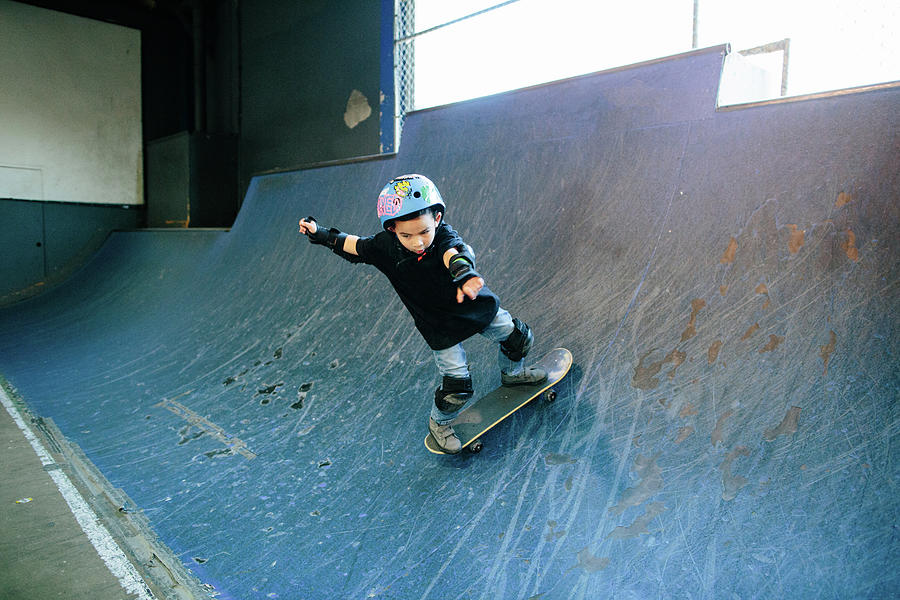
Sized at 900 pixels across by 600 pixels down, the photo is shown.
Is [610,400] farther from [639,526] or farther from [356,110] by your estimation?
[356,110]

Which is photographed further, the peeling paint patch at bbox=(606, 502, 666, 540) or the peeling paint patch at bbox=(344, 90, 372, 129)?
the peeling paint patch at bbox=(344, 90, 372, 129)

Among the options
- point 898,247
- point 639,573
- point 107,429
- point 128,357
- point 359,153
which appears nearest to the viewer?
point 639,573

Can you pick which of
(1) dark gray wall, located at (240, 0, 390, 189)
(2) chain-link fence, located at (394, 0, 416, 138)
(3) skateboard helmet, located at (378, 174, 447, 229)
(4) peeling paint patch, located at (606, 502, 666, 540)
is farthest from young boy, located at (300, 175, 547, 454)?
(1) dark gray wall, located at (240, 0, 390, 189)

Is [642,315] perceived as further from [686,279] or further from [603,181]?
[603,181]

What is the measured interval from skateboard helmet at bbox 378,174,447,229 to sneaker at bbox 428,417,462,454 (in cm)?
93

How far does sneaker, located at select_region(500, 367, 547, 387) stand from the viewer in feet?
7.78

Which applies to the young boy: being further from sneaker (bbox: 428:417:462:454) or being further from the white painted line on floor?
the white painted line on floor

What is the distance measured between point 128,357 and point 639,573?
4.71 metres

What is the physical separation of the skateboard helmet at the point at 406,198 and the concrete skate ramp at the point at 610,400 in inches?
41.9

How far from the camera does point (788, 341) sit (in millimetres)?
1962

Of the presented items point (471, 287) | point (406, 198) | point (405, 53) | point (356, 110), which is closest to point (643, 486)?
point (471, 287)

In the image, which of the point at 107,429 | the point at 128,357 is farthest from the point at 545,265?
the point at 128,357

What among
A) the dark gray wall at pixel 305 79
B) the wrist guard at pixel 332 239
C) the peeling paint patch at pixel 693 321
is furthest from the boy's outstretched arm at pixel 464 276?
the dark gray wall at pixel 305 79

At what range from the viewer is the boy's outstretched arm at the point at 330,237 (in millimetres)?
2363
